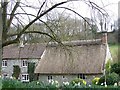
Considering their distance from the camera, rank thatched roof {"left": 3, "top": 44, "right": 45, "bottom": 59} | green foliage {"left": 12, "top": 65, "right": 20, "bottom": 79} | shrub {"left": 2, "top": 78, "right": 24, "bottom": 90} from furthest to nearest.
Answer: green foliage {"left": 12, "top": 65, "right": 20, "bottom": 79}
shrub {"left": 2, "top": 78, "right": 24, "bottom": 90}
thatched roof {"left": 3, "top": 44, "right": 45, "bottom": 59}

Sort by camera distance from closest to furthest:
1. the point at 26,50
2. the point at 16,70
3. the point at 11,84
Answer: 1. the point at 11,84
2. the point at 26,50
3. the point at 16,70

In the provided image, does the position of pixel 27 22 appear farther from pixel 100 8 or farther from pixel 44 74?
pixel 44 74

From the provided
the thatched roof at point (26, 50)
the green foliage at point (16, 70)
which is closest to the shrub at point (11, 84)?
the thatched roof at point (26, 50)

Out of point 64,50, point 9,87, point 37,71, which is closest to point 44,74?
point 37,71

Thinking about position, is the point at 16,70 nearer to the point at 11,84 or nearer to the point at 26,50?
the point at 26,50

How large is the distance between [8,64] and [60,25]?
1793cm

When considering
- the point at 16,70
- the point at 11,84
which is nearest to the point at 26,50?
the point at 11,84

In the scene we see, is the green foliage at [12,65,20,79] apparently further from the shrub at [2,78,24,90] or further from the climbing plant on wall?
the shrub at [2,78,24,90]

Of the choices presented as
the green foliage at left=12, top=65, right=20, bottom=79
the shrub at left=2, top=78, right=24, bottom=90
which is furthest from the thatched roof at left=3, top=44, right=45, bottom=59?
the green foliage at left=12, top=65, right=20, bottom=79

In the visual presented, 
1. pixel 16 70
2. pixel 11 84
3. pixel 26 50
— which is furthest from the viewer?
pixel 16 70

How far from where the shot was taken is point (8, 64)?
23.2 m

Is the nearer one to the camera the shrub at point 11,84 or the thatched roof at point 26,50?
the thatched roof at point 26,50

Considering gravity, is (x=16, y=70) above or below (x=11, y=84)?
below

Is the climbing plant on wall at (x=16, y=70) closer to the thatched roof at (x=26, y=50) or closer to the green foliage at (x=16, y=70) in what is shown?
the green foliage at (x=16, y=70)
